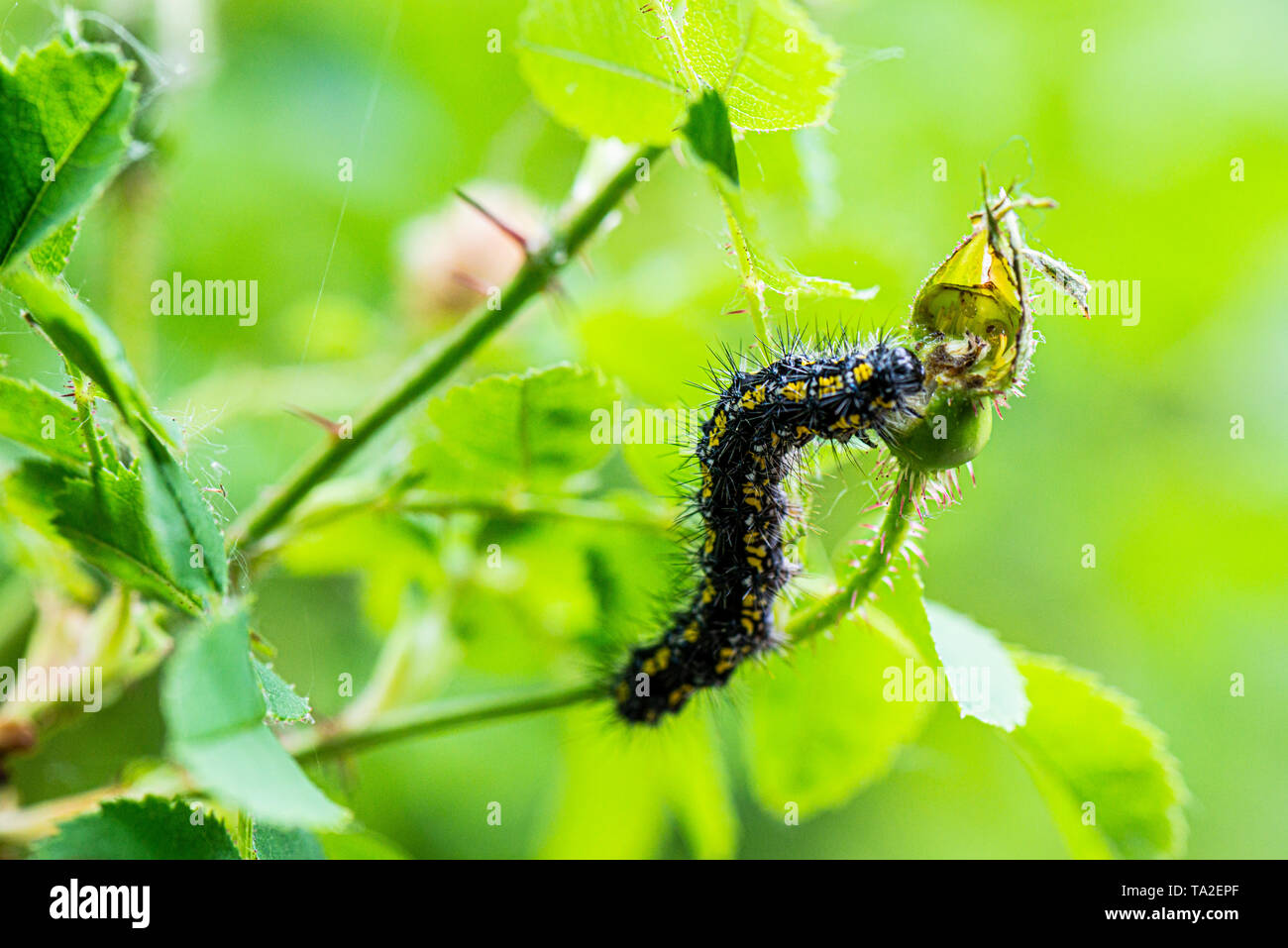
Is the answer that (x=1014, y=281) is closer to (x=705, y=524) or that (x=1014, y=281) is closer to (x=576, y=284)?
(x=705, y=524)

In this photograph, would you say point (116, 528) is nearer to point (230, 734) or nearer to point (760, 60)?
point (230, 734)

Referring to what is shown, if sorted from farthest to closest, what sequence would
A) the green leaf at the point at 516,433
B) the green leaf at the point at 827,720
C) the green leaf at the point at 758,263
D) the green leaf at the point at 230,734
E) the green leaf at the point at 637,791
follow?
the green leaf at the point at 637,791 < the green leaf at the point at 827,720 < the green leaf at the point at 516,433 < the green leaf at the point at 758,263 < the green leaf at the point at 230,734

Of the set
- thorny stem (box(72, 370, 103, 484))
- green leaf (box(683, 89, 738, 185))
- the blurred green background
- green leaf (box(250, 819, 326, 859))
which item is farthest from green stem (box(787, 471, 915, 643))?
the blurred green background

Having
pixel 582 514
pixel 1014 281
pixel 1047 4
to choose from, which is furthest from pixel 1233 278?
pixel 1014 281

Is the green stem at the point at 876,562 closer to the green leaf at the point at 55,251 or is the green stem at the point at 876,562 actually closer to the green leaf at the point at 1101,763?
the green leaf at the point at 1101,763

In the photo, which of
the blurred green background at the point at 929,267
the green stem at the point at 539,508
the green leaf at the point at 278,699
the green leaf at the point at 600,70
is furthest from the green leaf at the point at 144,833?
the blurred green background at the point at 929,267

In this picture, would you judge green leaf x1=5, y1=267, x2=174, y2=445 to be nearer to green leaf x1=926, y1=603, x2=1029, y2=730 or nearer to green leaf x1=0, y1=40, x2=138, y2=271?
green leaf x1=0, y1=40, x2=138, y2=271

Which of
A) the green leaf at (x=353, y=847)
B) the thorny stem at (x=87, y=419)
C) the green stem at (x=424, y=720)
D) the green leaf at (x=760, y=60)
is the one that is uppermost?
the green leaf at (x=760, y=60)
